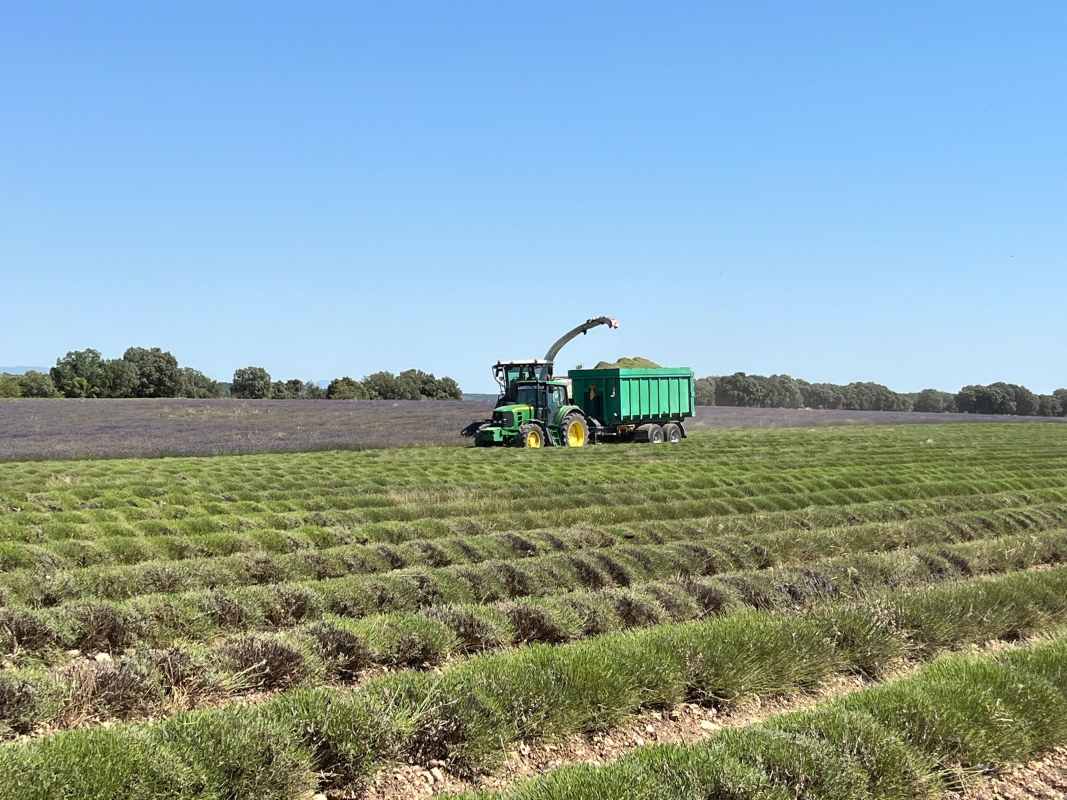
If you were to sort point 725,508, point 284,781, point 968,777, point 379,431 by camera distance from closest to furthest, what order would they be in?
point 284,781 → point 968,777 → point 725,508 → point 379,431

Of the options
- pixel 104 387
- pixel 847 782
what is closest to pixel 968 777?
pixel 847 782

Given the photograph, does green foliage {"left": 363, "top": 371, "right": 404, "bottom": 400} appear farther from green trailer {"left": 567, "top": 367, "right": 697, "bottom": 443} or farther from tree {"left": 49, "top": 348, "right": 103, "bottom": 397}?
green trailer {"left": 567, "top": 367, "right": 697, "bottom": 443}

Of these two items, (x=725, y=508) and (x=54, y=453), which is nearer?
(x=725, y=508)

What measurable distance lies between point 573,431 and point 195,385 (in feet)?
196

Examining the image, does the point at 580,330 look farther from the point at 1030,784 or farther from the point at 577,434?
the point at 1030,784

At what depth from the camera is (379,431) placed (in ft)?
116

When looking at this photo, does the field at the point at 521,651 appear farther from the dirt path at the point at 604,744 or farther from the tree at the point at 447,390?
the tree at the point at 447,390

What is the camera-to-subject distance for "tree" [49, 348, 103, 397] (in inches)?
2953

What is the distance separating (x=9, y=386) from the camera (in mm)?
73500

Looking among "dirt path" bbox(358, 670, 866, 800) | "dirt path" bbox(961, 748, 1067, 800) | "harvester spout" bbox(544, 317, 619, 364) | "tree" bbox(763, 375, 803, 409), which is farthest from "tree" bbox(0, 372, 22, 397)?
"dirt path" bbox(961, 748, 1067, 800)

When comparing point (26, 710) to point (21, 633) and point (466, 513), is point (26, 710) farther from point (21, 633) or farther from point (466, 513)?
point (466, 513)

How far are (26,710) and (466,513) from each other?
30.3 ft

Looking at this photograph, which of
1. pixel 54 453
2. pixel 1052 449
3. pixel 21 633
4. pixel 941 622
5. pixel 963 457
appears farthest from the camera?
pixel 1052 449

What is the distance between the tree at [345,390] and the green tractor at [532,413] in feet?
166
